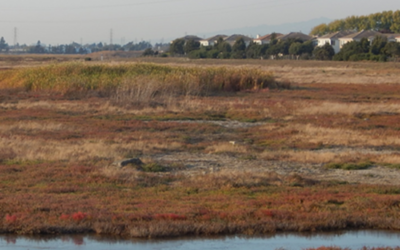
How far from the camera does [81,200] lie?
32.3 feet

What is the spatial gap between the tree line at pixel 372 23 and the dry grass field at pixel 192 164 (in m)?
145

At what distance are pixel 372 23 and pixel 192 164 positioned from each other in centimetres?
17094

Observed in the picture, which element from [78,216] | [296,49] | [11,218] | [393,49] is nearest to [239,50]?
[296,49]

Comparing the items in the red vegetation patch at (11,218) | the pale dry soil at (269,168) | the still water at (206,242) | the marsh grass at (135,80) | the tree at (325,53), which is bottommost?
the pale dry soil at (269,168)

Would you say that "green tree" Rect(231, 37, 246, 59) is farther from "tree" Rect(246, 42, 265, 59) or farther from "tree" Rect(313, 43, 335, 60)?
"tree" Rect(313, 43, 335, 60)

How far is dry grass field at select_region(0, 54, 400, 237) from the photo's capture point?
28.8 ft

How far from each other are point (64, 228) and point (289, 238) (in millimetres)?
3471

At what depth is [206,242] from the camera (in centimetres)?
805

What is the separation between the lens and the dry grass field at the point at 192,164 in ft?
28.8

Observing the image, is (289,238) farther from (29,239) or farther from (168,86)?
(168,86)

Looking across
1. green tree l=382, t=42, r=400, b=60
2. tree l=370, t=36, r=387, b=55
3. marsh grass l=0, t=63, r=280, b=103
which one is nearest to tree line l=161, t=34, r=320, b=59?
tree l=370, t=36, r=387, b=55

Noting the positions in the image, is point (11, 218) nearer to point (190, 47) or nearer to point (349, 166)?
point (349, 166)

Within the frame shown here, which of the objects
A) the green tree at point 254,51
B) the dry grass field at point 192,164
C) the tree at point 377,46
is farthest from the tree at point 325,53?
the dry grass field at point 192,164

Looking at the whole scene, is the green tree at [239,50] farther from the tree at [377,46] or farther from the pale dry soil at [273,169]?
the pale dry soil at [273,169]
